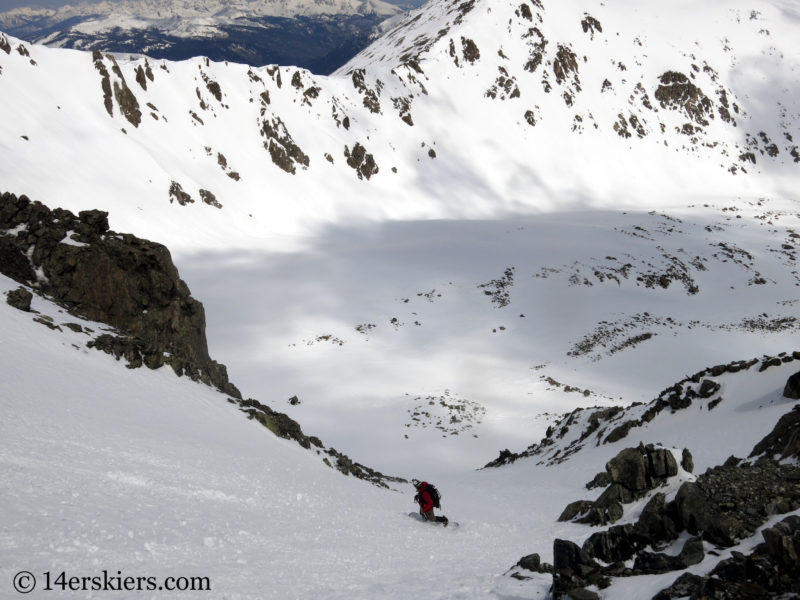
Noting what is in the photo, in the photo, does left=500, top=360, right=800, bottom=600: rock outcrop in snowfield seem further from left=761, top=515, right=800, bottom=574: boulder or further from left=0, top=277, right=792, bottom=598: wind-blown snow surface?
left=0, top=277, right=792, bottom=598: wind-blown snow surface

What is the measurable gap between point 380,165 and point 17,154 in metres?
47.3

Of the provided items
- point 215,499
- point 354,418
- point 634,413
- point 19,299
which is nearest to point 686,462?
point 215,499

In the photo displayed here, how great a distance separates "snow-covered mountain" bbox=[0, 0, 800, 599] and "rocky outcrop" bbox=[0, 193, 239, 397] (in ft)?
4.35

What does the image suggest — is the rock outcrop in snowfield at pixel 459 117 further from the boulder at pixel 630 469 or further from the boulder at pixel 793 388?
the boulder at pixel 793 388

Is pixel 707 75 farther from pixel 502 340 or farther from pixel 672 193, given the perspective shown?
pixel 502 340

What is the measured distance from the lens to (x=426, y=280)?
172 ft

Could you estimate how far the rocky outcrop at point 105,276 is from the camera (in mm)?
22578

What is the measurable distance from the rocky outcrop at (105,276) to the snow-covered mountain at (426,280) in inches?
52.2

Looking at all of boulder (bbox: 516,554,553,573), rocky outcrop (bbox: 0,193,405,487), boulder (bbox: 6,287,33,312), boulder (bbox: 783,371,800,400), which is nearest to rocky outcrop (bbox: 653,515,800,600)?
boulder (bbox: 516,554,553,573)

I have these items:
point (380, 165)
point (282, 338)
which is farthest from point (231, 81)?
point (282, 338)

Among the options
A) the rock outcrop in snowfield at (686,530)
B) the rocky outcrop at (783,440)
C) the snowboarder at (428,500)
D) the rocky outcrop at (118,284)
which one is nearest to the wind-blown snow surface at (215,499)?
the rock outcrop in snowfield at (686,530)

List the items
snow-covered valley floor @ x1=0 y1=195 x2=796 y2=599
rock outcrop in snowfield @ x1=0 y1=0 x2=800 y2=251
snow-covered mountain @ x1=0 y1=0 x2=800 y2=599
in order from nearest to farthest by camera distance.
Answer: snow-covered valley floor @ x1=0 y1=195 x2=796 y2=599
snow-covered mountain @ x1=0 y1=0 x2=800 y2=599
rock outcrop in snowfield @ x1=0 y1=0 x2=800 y2=251

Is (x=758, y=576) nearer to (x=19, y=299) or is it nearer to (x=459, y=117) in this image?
(x=19, y=299)

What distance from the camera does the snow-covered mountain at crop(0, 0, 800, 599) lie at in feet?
35.6
